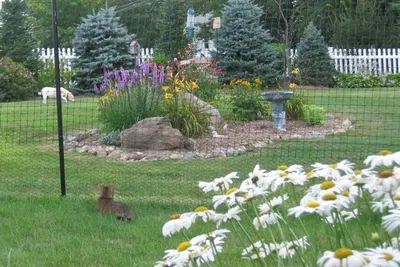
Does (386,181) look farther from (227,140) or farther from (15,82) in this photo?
(15,82)

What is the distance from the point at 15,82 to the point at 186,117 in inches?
416

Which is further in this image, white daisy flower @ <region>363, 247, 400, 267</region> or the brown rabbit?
the brown rabbit

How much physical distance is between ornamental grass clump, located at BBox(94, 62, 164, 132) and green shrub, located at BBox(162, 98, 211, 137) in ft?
0.62

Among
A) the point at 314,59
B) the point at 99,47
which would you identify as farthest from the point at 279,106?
the point at 99,47

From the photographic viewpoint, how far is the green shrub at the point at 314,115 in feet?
37.1

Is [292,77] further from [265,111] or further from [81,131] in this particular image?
[81,131]

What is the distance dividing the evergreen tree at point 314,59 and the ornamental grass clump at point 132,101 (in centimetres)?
223

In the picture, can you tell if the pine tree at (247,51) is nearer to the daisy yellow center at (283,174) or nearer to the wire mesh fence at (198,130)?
the wire mesh fence at (198,130)

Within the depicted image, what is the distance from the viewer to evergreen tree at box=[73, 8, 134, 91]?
18109mm

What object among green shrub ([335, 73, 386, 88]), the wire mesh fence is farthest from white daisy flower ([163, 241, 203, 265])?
green shrub ([335, 73, 386, 88])

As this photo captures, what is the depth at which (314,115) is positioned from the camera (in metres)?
11.3

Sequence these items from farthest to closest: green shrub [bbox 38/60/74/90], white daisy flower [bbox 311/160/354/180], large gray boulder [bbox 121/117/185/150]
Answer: green shrub [bbox 38/60/74/90] < large gray boulder [bbox 121/117/185/150] < white daisy flower [bbox 311/160/354/180]

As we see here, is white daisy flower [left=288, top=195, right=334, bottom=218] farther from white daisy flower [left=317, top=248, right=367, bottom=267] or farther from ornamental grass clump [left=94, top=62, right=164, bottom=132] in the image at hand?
ornamental grass clump [left=94, top=62, right=164, bottom=132]

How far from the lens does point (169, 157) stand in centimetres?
868
